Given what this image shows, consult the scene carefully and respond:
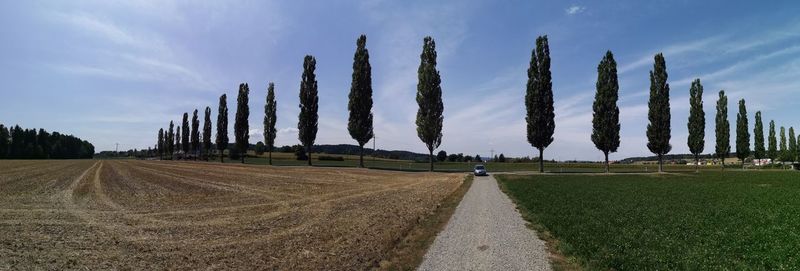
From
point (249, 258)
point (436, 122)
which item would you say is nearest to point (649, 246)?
point (249, 258)

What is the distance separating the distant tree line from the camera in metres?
136

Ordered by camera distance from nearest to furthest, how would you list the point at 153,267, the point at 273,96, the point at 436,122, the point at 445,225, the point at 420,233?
1. the point at 153,267
2. the point at 420,233
3. the point at 445,225
4. the point at 436,122
5. the point at 273,96

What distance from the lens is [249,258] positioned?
931 centimetres

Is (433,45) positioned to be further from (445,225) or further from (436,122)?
(445,225)

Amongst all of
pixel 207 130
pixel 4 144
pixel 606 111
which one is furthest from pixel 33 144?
pixel 606 111

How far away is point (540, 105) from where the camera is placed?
214 feet

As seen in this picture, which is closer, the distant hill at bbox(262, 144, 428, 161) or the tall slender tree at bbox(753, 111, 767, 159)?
the tall slender tree at bbox(753, 111, 767, 159)

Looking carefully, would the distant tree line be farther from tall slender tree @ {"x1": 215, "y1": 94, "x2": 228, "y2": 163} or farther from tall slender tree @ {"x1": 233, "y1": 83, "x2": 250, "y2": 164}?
tall slender tree @ {"x1": 233, "y1": 83, "x2": 250, "y2": 164}

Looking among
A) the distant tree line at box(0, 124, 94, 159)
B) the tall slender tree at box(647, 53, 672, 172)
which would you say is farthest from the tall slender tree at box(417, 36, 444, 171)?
the distant tree line at box(0, 124, 94, 159)

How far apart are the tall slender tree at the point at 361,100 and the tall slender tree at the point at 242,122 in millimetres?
35730

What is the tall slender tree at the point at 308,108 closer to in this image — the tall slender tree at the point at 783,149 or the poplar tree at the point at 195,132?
the poplar tree at the point at 195,132

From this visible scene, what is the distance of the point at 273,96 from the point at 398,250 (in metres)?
83.8

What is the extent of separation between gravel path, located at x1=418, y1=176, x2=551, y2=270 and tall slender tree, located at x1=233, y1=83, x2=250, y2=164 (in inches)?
3299

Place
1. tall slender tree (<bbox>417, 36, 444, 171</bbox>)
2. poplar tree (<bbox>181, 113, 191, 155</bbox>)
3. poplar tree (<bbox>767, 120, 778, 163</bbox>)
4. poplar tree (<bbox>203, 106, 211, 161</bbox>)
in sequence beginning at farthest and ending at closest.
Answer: poplar tree (<bbox>181, 113, 191, 155</bbox>), poplar tree (<bbox>203, 106, 211, 161</bbox>), poplar tree (<bbox>767, 120, 778, 163</bbox>), tall slender tree (<bbox>417, 36, 444, 171</bbox>)
